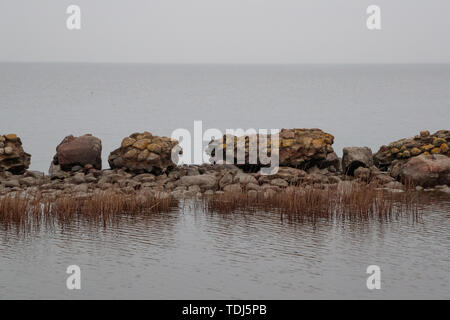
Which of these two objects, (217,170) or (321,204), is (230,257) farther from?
(217,170)

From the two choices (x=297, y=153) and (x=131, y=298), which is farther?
(x=297, y=153)

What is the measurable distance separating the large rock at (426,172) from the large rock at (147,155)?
7739mm

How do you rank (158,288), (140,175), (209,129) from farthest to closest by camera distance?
1. (209,129)
2. (140,175)
3. (158,288)

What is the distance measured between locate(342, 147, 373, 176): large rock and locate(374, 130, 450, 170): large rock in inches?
22.3

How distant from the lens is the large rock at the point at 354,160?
1005 inches

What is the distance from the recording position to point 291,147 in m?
25.6

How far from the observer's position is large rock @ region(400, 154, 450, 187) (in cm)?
2348

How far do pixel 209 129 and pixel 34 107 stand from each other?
28.3m

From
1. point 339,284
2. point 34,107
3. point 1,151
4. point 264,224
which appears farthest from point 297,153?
point 34,107

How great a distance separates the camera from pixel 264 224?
1872 cm

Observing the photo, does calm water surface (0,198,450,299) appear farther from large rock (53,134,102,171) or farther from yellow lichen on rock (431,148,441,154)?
large rock (53,134,102,171)

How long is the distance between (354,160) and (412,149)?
6.97ft

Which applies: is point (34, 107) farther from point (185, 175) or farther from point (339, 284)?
point (339, 284)

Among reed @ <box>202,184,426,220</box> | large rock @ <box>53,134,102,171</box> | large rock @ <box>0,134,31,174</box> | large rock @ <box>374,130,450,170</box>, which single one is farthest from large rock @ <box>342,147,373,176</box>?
large rock @ <box>0,134,31,174</box>
